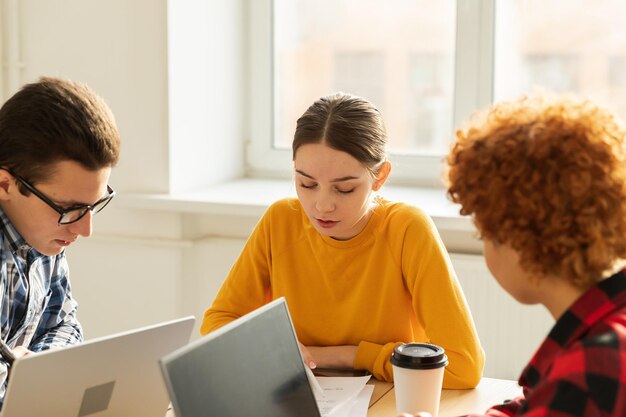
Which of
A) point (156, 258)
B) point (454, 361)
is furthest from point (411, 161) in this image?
point (454, 361)

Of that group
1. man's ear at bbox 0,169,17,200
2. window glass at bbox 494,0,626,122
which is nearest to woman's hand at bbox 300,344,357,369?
man's ear at bbox 0,169,17,200

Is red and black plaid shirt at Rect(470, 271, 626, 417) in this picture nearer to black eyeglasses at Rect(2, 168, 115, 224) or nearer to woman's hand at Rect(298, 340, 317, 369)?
woman's hand at Rect(298, 340, 317, 369)

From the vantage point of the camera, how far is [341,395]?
5.27ft

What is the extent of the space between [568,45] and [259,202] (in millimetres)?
1083

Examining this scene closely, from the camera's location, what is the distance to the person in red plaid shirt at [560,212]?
1.07m

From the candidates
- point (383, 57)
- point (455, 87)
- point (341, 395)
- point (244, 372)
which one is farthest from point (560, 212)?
point (383, 57)

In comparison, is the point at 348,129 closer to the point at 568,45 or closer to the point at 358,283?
the point at 358,283

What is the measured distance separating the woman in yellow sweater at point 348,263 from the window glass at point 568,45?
3.44ft

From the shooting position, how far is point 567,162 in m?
1.08

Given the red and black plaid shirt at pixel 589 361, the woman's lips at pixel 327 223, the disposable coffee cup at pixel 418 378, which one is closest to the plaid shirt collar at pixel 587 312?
the red and black plaid shirt at pixel 589 361

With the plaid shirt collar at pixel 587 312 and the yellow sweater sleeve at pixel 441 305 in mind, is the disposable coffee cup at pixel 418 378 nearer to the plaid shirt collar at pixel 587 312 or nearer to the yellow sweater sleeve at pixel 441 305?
the yellow sweater sleeve at pixel 441 305

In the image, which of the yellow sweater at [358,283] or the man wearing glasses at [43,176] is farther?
the yellow sweater at [358,283]

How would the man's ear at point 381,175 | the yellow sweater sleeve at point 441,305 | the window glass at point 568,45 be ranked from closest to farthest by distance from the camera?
A: the yellow sweater sleeve at point 441,305, the man's ear at point 381,175, the window glass at point 568,45

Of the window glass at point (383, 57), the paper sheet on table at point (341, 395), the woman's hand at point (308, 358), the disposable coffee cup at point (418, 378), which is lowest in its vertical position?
the paper sheet on table at point (341, 395)
